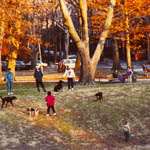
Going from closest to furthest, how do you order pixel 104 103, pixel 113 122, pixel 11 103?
pixel 113 122 < pixel 11 103 < pixel 104 103

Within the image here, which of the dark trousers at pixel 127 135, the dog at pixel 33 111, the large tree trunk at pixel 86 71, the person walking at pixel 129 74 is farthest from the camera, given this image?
the person walking at pixel 129 74

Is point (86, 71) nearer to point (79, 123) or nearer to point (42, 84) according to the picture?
point (42, 84)

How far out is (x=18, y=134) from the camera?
1455 centimetres

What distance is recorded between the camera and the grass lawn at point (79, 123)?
14.1 m

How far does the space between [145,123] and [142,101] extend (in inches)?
126

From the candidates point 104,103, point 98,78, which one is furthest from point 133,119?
point 98,78

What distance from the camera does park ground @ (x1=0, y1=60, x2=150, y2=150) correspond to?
1406cm

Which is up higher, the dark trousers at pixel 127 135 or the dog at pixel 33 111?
the dog at pixel 33 111

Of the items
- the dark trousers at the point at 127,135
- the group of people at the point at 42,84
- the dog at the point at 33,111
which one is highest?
the group of people at the point at 42,84

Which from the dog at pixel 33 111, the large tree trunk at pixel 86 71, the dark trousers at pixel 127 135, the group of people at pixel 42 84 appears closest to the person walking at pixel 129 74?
the group of people at pixel 42 84

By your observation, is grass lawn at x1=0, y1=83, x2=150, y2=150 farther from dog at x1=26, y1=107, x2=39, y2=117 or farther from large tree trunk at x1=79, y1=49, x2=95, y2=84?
large tree trunk at x1=79, y1=49, x2=95, y2=84

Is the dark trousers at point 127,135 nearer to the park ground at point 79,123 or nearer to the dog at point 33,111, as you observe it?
the park ground at point 79,123

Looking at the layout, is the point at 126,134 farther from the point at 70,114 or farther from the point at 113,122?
the point at 70,114

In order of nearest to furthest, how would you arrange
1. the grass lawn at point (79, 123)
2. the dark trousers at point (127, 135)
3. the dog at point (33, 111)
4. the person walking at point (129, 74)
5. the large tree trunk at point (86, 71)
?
the grass lawn at point (79, 123)
the dark trousers at point (127, 135)
the dog at point (33, 111)
the large tree trunk at point (86, 71)
the person walking at point (129, 74)
